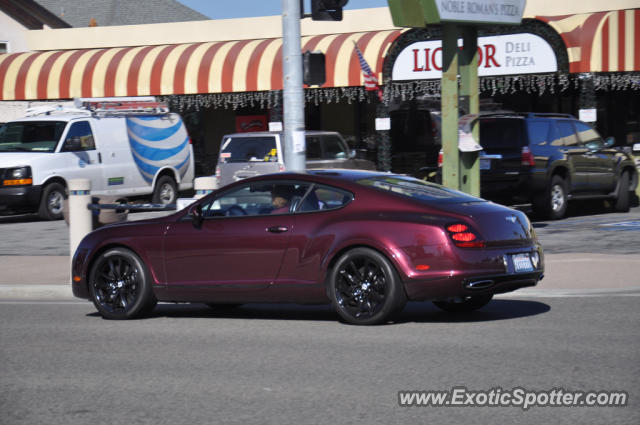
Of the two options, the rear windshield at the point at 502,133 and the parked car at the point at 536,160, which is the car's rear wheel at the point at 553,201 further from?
the rear windshield at the point at 502,133

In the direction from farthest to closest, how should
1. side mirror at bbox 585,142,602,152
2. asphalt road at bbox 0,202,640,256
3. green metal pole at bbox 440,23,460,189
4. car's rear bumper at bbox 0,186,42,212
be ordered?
car's rear bumper at bbox 0,186,42,212, side mirror at bbox 585,142,602,152, asphalt road at bbox 0,202,640,256, green metal pole at bbox 440,23,460,189

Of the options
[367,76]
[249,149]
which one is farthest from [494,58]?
[249,149]

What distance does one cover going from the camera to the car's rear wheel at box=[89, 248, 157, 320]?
9.82 metres

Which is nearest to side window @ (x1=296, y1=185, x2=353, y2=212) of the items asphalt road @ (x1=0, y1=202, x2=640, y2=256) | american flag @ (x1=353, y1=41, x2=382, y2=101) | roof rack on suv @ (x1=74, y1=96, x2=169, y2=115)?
asphalt road @ (x1=0, y1=202, x2=640, y2=256)

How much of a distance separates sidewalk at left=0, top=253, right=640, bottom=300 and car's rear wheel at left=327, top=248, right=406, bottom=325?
9.38 feet

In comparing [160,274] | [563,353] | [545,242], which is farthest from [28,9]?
[563,353]

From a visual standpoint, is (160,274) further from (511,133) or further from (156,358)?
(511,133)

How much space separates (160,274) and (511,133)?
10.3 meters

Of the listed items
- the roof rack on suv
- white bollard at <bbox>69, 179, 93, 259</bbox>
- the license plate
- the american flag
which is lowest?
the license plate

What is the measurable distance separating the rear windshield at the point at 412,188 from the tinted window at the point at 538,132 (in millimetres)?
9358

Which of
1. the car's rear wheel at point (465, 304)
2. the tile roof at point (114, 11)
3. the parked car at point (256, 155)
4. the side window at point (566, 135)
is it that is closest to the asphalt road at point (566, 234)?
the side window at point (566, 135)

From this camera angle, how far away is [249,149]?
68.3ft

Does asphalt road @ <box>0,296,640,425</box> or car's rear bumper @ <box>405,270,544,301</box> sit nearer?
asphalt road @ <box>0,296,640,425</box>

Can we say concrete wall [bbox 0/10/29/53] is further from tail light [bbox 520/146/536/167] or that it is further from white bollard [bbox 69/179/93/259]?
white bollard [bbox 69/179/93/259]
